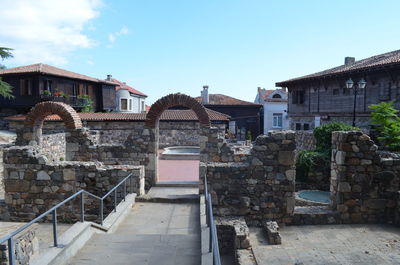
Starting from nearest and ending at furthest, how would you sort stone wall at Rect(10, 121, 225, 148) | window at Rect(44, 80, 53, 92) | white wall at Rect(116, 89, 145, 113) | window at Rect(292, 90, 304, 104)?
stone wall at Rect(10, 121, 225, 148), window at Rect(44, 80, 53, 92), window at Rect(292, 90, 304, 104), white wall at Rect(116, 89, 145, 113)

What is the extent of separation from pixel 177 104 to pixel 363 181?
6521 millimetres

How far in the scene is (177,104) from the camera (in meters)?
11.5

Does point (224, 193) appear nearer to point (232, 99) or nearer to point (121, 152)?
point (121, 152)

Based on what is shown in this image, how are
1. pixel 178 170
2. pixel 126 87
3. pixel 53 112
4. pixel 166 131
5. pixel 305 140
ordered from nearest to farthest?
pixel 53 112 < pixel 178 170 < pixel 305 140 < pixel 166 131 < pixel 126 87

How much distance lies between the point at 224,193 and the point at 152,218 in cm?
216

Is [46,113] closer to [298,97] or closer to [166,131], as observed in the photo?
[166,131]

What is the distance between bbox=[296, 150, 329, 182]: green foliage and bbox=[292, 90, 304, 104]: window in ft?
54.8

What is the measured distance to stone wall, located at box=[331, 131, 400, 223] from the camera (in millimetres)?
8836

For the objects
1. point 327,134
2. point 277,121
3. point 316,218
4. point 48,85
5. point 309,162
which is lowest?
point 316,218

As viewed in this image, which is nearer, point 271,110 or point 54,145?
point 54,145

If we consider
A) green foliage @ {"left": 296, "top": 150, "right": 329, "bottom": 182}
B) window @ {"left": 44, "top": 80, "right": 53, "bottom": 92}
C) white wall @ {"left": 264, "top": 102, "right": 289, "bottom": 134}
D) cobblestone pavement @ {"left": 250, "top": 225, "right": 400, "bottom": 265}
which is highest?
window @ {"left": 44, "top": 80, "right": 53, "bottom": 92}

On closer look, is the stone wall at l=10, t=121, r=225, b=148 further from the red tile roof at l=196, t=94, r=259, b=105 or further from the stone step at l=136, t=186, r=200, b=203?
the stone step at l=136, t=186, r=200, b=203

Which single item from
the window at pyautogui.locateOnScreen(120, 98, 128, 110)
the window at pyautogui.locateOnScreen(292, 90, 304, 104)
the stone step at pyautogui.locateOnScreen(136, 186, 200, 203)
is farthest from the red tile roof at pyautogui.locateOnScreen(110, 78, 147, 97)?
the stone step at pyautogui.locateOnScreen(136, 186, 200, 203)

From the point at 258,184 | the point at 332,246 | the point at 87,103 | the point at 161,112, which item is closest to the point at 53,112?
the point at 161,112
